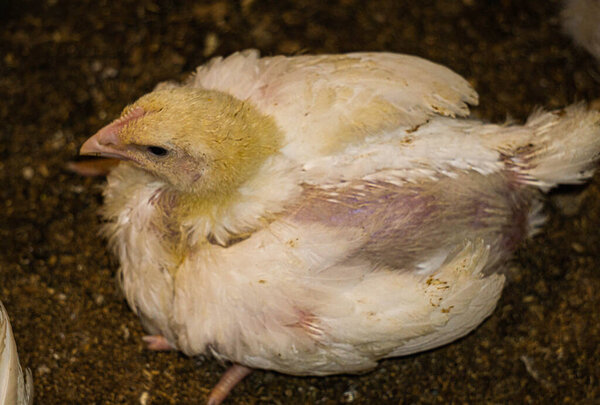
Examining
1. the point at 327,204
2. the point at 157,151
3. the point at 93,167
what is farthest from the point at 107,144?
the point at 93,167

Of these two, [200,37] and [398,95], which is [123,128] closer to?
[398,95]

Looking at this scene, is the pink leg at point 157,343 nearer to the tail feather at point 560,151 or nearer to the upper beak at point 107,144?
the upper beak at point 107,144

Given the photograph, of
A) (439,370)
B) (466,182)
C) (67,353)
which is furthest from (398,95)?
(67,353)

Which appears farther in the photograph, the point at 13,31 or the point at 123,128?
the point at 13,31

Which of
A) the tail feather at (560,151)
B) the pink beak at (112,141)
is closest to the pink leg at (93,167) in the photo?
the pink beak at (112,141)

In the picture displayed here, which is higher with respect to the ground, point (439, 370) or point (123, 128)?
point (123, 128)

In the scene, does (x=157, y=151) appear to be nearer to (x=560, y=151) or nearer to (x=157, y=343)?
(x=157, y=343)
